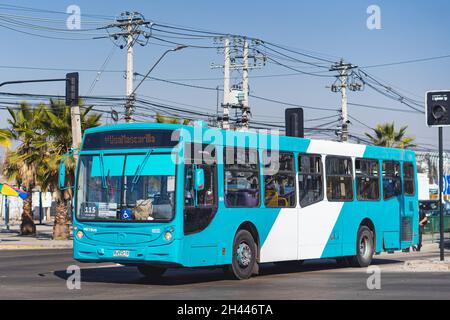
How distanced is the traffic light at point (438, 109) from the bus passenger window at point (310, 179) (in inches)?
124

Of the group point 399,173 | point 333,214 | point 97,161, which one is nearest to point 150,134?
point 97,161

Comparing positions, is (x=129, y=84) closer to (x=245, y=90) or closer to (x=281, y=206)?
(x=245, y=90)

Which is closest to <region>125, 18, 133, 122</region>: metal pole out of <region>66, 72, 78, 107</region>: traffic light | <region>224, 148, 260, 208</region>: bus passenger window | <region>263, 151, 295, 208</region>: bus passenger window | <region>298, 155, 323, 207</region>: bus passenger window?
<region>66, 72, 78, 107</region>: traffic light

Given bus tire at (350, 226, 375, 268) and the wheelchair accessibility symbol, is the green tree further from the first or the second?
the wheelchair accessibility symbol

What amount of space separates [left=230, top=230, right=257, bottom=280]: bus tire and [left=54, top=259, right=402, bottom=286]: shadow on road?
0.30 m

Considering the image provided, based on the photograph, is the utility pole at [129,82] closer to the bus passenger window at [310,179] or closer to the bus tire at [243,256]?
the bus passenger window at [310,179]

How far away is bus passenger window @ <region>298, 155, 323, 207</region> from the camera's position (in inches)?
813

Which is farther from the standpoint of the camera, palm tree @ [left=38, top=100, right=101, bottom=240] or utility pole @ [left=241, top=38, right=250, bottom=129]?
utility pole @ [left=241, top=38, right=250, bottom=129]

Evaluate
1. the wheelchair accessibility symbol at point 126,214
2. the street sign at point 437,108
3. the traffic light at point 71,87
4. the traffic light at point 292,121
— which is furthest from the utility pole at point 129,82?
the wheelchair accessibility symbol at point 126,214

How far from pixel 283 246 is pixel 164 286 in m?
3.97

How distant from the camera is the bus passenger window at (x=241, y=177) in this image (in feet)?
59.9

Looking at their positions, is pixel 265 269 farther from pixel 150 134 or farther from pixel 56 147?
pixel 56 147
